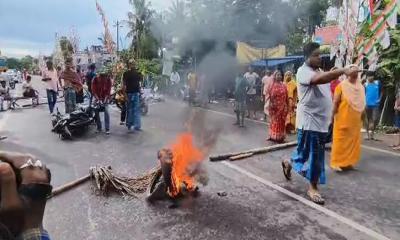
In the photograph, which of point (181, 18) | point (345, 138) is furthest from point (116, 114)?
point (345, 138)

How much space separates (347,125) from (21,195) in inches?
227

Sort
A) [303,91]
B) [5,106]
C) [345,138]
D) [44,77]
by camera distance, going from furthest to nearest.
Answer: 1. [5,106]
2. [44,77]
3. [345,138]
4. [303,91]

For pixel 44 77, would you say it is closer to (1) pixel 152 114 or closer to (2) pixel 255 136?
(1) pixel 152 114

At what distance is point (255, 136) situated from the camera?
10125 millimetres

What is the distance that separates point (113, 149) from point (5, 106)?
1166 cm

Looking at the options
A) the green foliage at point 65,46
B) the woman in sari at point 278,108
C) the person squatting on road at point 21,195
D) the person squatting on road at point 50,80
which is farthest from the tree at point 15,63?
the person squatting on road at point 21,195

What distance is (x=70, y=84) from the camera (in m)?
12.3

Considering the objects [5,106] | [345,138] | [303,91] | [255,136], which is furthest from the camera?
[5,106]

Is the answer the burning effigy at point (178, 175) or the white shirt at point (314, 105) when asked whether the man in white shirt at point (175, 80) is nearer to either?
the burning effigy at point (178, 175)

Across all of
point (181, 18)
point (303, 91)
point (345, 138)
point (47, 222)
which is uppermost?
point (181, 18)

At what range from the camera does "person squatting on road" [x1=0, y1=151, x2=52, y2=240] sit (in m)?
2.01

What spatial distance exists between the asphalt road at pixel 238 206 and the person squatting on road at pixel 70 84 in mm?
4538

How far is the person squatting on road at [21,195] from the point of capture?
201 centimetres

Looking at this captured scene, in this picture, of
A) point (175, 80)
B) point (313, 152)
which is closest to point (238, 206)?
point (313, 152)
